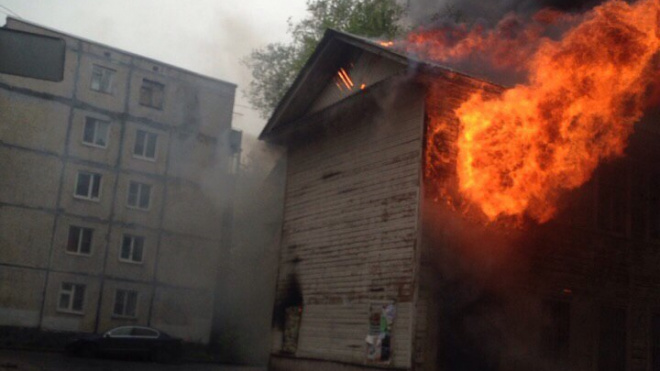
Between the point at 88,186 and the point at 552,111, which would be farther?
the point at 88,186

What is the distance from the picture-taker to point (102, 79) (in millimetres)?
32312

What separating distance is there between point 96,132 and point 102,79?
8.16 feet

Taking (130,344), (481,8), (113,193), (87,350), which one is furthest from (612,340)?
(113,193)

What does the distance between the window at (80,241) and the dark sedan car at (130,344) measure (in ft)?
20.0

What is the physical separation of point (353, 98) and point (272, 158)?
18.3 feet

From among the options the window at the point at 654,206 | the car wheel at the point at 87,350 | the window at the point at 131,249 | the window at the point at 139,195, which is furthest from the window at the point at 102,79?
the window at the point at 654,206

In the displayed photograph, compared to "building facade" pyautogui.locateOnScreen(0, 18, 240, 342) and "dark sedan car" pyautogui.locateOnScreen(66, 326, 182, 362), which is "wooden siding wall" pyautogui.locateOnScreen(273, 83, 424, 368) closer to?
"dark sedan car" pyautogui.locateOnScreen(66, 326, 182, 362)

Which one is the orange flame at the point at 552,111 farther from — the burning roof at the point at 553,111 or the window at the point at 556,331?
the window at the point at 556,331

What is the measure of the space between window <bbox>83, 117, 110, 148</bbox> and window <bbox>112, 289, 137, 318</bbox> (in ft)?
22.3

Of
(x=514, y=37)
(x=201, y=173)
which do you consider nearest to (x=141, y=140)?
(x=201, y=173)

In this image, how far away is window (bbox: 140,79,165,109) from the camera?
33281 millimetres

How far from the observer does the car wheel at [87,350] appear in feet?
82.7

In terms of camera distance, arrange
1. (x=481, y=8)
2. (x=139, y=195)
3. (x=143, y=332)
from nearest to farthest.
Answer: (x=481, y=8) → (x=143, y=332) → (x=139, y=195)

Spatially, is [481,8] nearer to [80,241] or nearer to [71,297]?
[80,241]
